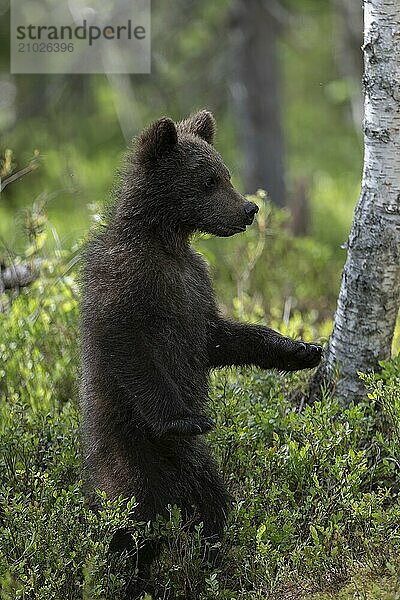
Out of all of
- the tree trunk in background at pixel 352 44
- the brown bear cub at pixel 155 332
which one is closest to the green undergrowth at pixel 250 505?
the brown bear cub at pixel 155 332

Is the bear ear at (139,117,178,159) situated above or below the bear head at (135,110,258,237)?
above

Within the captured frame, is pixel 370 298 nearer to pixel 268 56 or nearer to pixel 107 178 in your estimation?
pixel 268 56

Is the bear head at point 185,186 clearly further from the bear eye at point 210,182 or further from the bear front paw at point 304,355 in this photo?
the bear front paw at point 304,355

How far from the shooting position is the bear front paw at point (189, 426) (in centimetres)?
395

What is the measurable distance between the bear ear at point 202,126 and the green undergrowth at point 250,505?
1.24 m

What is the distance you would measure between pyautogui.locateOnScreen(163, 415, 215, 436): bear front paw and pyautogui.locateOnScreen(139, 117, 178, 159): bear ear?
1141 millimetres

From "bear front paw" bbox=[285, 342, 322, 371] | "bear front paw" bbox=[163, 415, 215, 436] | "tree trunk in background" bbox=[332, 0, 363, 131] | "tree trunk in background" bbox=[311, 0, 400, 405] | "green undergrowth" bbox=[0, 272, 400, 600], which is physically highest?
"tree trunk in background" bbox=[332, 0, 363, 131]

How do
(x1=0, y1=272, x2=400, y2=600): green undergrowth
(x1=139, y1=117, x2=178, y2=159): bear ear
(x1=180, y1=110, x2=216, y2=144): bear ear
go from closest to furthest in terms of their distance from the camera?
(x1=0, y1=272, x2=400, y2=600): green undergrowth, (x1=139, y1=117, x2=178, y2=159): bear ear, (x1=180, y1=110, x2=216, y2=144): bear ear

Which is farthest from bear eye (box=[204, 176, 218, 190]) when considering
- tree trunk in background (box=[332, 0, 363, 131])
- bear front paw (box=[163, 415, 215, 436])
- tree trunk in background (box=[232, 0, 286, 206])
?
tree trunk in background (box=[332, 0, 363, 131])

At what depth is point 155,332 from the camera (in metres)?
4.12

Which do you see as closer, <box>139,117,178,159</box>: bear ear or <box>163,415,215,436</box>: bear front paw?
<box>163,415,215,436</box>: bear front paw

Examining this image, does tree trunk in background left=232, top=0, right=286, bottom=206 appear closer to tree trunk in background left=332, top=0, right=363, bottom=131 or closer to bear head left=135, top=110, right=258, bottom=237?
tree trunk in background left=332, top=0, right=363, bottom=131

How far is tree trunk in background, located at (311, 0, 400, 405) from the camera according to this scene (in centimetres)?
473

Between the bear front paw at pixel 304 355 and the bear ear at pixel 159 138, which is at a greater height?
the bear ear at pixel 159 138
